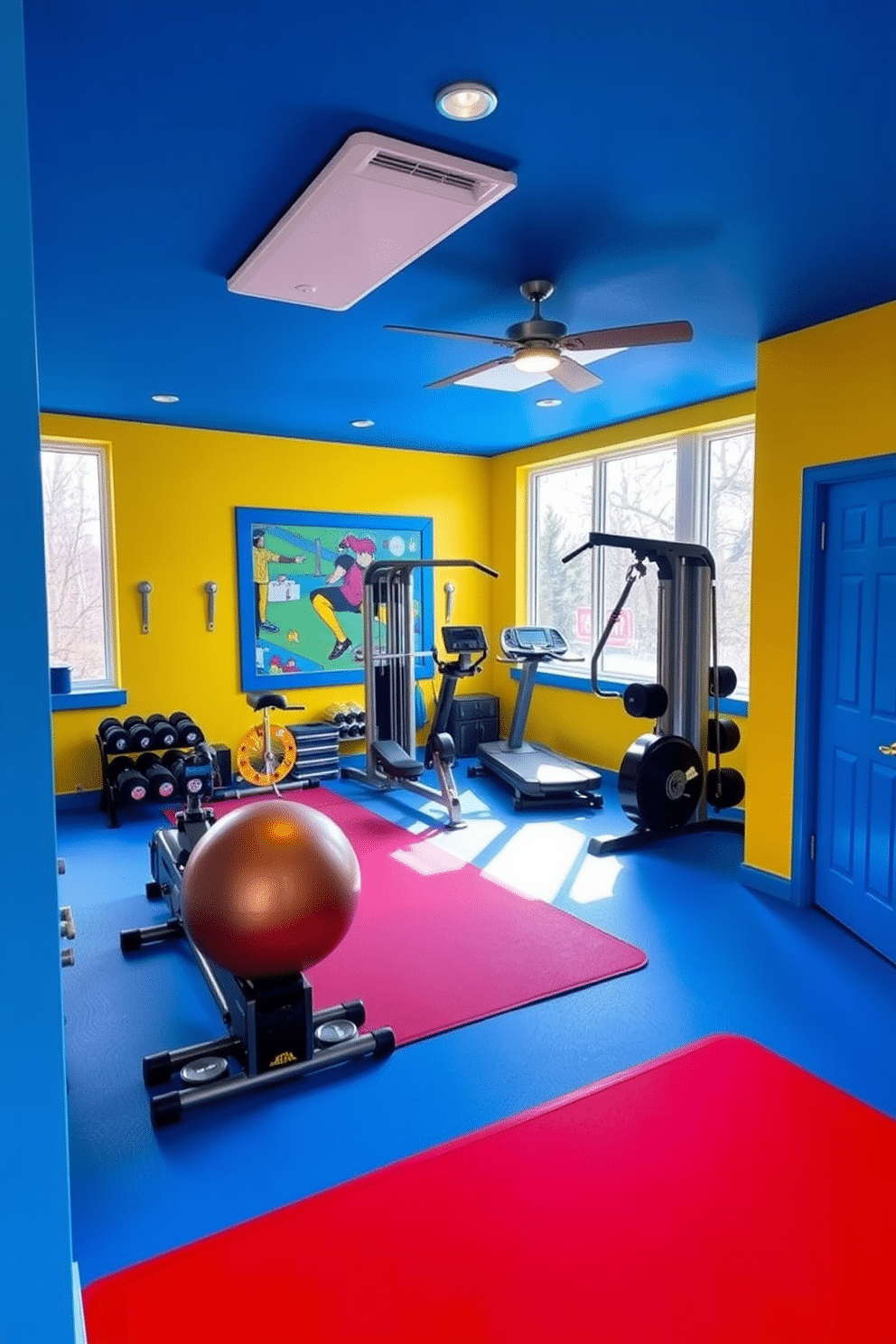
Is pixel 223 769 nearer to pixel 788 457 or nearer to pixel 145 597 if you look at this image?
pixel 145 597

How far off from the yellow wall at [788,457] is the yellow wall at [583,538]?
1.05 meters

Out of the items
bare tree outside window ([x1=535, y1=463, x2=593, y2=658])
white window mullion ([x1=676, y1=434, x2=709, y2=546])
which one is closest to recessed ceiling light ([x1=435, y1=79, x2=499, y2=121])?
white window mullion ([x1=676, y1=434, x2=709, y2=546])

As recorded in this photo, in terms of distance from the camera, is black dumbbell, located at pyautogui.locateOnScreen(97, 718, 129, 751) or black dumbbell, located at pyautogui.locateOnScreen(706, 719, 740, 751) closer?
black dumbbell, located at pyautogui.locateOnScreen(706, 719, 740, 751)

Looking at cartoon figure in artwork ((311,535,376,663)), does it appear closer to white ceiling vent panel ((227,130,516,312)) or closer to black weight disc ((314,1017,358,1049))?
white ceiling vent panel ((227,130,516,312))

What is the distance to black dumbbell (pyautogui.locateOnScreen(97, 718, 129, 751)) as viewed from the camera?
4.70 m

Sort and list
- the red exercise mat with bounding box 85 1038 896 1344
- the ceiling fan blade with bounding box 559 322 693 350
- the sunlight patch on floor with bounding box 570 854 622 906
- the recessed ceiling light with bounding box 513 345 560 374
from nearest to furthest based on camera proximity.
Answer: the red exercise mat with bounding box 85 1038 896 1344
the ceiling fan blade with bounding box 559 322 693 350
the recessed ceiling light with bounding box 513 345 560 374
the sunlight patch on floor with bounding box 570 854 622 906

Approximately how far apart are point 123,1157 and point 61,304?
111 inches

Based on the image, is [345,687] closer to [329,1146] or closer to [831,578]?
[831,578]

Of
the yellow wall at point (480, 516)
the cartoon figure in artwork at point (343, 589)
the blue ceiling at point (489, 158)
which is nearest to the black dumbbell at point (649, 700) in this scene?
the yellow wall at point (480, 516)

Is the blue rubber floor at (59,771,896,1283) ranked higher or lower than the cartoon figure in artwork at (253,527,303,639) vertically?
lower

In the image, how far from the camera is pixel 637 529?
5.37 m

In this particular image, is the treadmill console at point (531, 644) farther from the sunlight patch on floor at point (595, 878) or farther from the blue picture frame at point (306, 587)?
the sunlight patch on floor at point (595, 878)

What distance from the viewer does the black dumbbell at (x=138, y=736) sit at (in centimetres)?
475

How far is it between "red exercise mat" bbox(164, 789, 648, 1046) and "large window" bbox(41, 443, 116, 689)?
2429 mm
